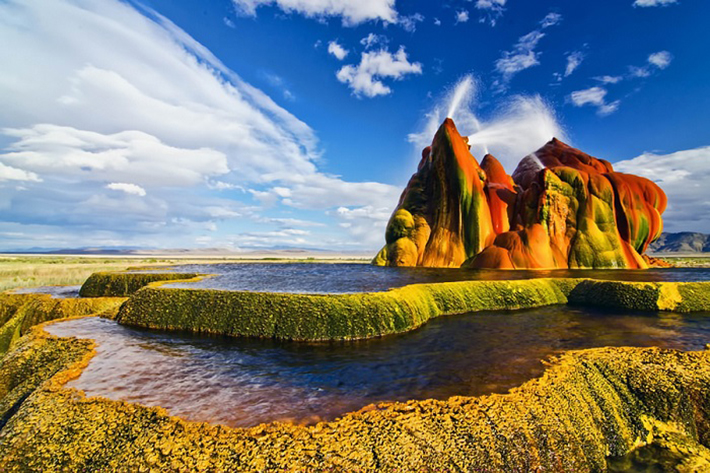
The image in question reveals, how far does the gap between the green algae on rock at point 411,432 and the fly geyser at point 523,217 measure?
40.5 meters

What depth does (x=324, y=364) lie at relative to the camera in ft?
35.3

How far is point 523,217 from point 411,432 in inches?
2138

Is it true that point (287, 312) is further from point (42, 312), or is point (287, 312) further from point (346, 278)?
point (346, 278)

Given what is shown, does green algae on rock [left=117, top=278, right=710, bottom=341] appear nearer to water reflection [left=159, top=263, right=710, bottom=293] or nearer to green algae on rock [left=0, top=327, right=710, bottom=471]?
water reflection [left=159, top=263, right=710, bottom=293]

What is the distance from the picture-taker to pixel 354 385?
8953mm

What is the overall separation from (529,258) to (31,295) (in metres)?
50.9

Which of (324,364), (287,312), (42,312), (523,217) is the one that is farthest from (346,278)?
(523,217)

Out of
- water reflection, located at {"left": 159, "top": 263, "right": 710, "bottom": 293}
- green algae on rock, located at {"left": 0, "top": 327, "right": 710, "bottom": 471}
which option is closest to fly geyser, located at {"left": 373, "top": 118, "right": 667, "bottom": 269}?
water reflection, located at {"left": 159, "top": 263, "right": 710, "bottom": 293}

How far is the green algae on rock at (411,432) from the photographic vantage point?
17.8 feet

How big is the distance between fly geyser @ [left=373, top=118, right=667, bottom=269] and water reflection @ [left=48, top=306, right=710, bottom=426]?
113 feet

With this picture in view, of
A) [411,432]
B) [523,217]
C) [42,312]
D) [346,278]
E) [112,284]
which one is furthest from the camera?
[523,217]

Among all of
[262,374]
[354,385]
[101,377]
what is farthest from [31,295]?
[354,385]

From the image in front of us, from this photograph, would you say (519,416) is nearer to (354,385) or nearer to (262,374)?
(354,385)

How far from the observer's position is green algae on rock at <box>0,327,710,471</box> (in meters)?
5.43
